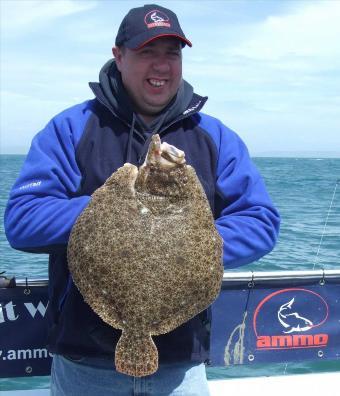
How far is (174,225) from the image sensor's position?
233cm

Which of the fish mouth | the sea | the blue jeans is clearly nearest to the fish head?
the fish mouth

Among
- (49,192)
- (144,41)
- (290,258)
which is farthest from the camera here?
(290,258)

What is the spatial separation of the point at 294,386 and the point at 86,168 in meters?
2.40

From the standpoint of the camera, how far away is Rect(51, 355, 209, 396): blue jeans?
269cm

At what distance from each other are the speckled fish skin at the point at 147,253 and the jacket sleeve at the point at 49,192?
12cm

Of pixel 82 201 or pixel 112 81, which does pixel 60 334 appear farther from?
pixel 112 81

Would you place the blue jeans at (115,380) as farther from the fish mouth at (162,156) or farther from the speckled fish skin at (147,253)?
the fish mouth at (162,156)

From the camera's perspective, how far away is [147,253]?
7.50ft

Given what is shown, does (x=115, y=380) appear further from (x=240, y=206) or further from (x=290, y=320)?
(x=290, y=320)

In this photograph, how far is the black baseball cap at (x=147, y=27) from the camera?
8.95 feet

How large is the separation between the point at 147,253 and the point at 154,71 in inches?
36.2

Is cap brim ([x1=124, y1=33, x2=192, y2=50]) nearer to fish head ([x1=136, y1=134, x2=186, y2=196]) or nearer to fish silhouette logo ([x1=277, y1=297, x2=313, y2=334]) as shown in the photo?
fish head ([x1=136, y1=134, x2=186, y2=196])

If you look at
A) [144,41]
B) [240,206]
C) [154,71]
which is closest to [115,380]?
[240,206]

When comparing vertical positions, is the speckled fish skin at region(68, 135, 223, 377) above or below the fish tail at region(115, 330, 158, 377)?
above
